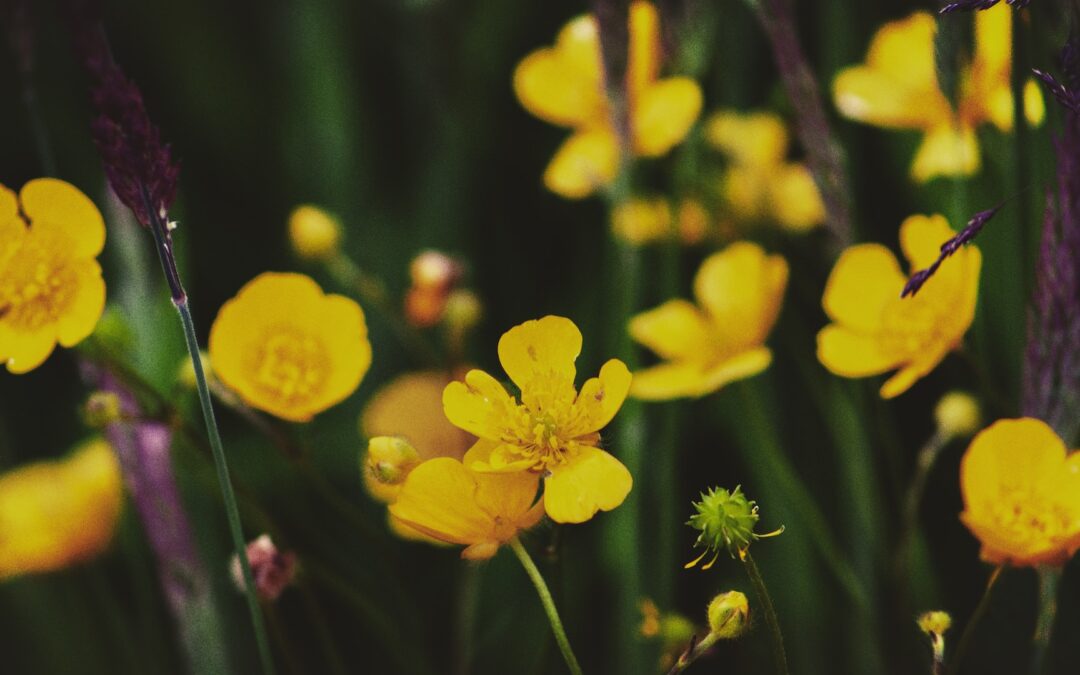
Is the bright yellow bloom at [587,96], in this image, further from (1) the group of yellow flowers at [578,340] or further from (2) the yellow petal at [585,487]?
(2) the yellow petal at [585,487]

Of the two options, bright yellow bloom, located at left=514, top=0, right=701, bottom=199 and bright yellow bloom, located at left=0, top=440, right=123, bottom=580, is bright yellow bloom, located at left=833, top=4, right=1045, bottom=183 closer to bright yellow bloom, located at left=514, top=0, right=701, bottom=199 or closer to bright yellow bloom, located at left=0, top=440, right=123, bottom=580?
bright yellow bloom, located at left=514, top=0, right=701, bottom=199

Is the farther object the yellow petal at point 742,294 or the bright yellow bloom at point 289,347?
the yellow petal at point 742,294

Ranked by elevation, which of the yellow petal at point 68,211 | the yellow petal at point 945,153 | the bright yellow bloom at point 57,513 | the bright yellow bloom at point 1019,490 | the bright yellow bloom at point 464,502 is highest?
the yellow petal at point 68,211

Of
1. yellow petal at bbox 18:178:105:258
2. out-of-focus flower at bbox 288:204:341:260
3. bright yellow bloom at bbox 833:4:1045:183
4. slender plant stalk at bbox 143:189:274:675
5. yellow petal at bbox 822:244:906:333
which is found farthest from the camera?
out-of-focus flower at bbox 288:204:341:260

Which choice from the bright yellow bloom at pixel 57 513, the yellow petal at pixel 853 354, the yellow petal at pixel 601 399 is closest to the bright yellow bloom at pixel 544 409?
the yellow petal at pixel 601 399

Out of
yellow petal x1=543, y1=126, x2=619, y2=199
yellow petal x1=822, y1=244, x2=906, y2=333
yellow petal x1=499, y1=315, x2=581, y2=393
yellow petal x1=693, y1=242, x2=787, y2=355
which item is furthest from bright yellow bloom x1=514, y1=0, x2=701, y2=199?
yellow petal x1=499, y1=315, x2=581, y2=393

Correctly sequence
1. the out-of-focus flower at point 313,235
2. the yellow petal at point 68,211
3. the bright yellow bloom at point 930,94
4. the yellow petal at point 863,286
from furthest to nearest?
the out-of-focus flower at point 313,235 < the bright yellow bloom at point 930,94 < the yellow petal at point 863,286 < the yellow petal at point 68,211

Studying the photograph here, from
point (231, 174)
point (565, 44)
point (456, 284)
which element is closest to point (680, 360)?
point (456, 284)
